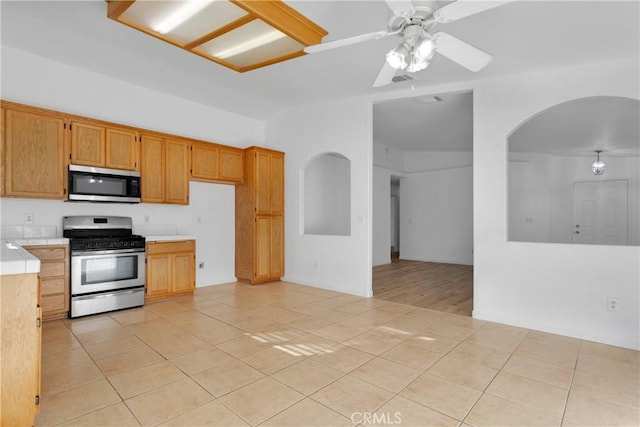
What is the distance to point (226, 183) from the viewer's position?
18.3 feet

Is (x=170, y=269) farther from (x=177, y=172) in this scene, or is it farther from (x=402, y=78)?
(x=402, y=78)

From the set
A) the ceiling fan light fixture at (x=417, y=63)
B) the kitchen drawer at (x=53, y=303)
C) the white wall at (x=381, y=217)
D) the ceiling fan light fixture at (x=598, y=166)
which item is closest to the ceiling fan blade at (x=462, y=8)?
the ceiling fan light fixture at (x=417, y=63)

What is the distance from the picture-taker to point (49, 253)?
355cm

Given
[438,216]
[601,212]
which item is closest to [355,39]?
[438,216]

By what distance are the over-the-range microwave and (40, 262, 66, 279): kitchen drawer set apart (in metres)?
0.75

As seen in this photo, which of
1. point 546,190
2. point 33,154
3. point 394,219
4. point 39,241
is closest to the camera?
point 39,241

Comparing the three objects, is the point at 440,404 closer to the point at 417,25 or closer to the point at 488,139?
the point at 417,25

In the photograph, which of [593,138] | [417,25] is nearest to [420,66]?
[417,25]

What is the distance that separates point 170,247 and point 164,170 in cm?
110

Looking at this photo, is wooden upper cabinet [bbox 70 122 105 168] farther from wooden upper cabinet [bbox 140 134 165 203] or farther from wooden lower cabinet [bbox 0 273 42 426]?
wooden lower cabinet [bbox 0 273 42 426]

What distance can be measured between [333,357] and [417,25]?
2.54m

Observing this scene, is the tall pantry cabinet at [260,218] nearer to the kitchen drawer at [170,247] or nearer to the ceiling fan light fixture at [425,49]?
the kitchen drawer at [170,247]

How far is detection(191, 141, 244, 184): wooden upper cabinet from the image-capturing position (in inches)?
198

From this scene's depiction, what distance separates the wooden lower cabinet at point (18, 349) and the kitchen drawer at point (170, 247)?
2814 millimetres
